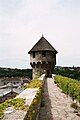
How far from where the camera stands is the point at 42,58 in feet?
111

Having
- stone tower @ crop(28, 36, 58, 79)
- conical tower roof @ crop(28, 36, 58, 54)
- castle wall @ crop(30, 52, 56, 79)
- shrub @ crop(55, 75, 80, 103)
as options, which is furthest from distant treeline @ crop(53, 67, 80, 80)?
shrub @ crop(55, 75, 80, 103)

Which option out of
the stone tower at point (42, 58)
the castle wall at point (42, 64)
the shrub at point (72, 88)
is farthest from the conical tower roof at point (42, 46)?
the shrub at point (72, 88)

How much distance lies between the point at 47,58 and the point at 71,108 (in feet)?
73.3

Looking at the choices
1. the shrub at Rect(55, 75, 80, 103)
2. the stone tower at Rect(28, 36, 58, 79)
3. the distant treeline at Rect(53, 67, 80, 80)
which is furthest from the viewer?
the distant treeline at Rect(53, 67, 80, 80)

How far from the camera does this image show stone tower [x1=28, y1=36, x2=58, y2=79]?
33.8 metres

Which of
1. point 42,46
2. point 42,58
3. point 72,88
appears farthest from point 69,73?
point 72,88

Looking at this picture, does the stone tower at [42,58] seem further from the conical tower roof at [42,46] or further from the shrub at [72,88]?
the shrub at [72,88]

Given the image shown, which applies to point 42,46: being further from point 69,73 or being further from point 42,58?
point 69,73

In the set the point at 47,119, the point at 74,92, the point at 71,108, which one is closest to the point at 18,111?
the point at 47,119

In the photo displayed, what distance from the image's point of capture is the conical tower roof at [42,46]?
3391 centimetres

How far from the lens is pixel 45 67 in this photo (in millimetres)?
34031

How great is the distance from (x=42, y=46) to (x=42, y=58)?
1.66 metres

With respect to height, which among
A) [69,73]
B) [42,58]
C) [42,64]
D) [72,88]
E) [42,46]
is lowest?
[69,73]

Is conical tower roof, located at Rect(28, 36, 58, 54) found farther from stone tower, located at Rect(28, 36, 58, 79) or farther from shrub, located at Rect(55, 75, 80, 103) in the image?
shrub, located at Rect(55, 75, 80, 103)
